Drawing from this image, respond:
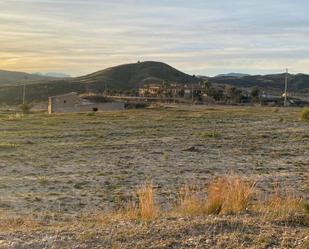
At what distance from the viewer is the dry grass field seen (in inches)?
294

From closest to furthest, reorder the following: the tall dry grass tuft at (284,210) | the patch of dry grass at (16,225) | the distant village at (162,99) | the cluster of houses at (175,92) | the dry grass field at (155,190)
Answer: the dry grass field at (155,190) < the patch of dry grass at (16,225) < the tall dry grass tuft at (284,210) < the distant village at (162,99) < the cluster of houses at (175,92)

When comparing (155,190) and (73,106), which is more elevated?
(155,190)

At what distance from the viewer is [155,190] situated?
15273mm

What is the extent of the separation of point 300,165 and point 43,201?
11.0 m

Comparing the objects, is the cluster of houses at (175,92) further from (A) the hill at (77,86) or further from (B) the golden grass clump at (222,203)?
(B) the golden grass clump at (222,203)

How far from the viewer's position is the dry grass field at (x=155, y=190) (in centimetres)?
747

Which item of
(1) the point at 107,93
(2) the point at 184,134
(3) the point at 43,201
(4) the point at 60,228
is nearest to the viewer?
(4) the point at 60,228

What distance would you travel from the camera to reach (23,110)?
280 ft

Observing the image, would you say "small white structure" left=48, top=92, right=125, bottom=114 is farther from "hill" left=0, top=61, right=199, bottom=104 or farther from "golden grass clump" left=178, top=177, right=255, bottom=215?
"golden grass clump" left=178, top=177, right=255, bottom=215

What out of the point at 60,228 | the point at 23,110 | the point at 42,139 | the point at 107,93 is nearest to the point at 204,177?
the point at 60,228

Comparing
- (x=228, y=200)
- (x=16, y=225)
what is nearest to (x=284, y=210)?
(x=228, y=200)

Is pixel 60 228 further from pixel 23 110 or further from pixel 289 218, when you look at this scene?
pixel 23 110

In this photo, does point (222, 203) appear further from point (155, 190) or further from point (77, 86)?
point (77, 86)

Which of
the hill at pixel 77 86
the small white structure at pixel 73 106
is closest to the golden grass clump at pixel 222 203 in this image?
the small white structure at pixel 73 106
